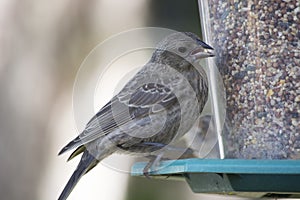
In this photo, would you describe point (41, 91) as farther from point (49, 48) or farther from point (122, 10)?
point (122, 10)

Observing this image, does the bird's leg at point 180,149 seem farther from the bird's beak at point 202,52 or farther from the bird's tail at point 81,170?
the bird's beak at point 202,52

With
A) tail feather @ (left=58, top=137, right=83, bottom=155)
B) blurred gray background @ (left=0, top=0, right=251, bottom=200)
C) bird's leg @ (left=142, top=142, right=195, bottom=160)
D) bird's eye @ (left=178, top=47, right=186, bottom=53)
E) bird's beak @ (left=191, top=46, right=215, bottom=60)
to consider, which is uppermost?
bird's beak @ (left=191, top=46, right=215, bottom=60)

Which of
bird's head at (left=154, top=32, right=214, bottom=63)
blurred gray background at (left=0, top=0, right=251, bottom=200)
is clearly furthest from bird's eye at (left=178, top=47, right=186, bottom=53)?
blurred gray background at (left=0, top=0, right=251, bottom=200)

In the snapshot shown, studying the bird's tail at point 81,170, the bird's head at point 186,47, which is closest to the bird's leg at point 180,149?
the bird's tail at point 81,170

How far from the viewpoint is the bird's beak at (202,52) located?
5.61 meters

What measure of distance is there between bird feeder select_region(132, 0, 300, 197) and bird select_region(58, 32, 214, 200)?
0.86 feet

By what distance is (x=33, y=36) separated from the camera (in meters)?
10.0

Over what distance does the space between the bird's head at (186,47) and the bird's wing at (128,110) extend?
269 mm

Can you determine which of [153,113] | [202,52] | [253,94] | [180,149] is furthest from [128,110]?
[253,94]

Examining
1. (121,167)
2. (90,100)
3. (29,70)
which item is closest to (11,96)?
(29,70)

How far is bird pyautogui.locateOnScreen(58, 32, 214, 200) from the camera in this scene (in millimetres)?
5816

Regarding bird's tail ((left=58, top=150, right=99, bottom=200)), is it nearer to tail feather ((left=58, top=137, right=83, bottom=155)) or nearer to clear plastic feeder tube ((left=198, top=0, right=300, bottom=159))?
tail feather ((left=58, top=137, right=83, bottom=155))

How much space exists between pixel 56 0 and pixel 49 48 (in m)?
0.57

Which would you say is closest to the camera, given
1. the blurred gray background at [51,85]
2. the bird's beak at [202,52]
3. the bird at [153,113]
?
the bird's beak at [202,52]
